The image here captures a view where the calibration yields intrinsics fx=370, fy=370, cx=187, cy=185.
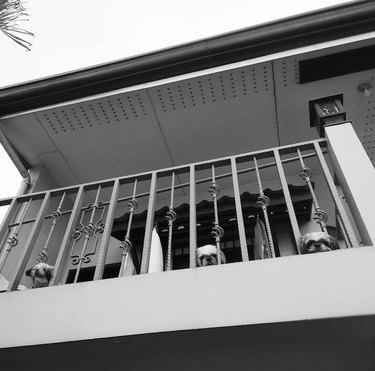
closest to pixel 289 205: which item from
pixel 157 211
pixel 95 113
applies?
pixel 157 211

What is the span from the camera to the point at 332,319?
156cm

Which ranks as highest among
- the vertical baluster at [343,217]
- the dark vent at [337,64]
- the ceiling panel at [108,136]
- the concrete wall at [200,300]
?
the ceiling panel at [108,136]

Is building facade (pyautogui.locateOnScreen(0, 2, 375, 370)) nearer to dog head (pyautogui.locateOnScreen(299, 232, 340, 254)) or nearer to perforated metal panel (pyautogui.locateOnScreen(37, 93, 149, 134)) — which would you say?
perforated metal panel (pyautogui.locateOnScreen(37, 93, 149, 134))

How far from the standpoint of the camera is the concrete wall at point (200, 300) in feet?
5.33

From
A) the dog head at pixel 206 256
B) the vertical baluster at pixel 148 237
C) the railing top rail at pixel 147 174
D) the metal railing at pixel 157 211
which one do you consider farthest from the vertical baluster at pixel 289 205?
the vertical baluster at pixel 148 237

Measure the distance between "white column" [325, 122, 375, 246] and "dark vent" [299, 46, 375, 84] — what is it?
45.9 inches

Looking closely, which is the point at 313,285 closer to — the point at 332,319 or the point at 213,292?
the point at 332,319

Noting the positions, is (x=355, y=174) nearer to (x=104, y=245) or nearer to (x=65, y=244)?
(x=104, y=245)

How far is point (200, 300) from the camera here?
1760 millimetres

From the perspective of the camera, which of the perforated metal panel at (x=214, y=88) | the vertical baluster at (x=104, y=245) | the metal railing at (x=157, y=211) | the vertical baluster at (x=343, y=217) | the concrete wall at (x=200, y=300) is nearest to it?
the concrete wall at (x=200, y=300)

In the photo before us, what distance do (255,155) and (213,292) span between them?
109cm

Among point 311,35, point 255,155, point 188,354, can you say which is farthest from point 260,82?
point 188,354

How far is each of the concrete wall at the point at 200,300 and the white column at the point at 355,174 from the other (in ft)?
0.61

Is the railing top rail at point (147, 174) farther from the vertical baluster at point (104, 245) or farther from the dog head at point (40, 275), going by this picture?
the dog head at point (40, 275)
